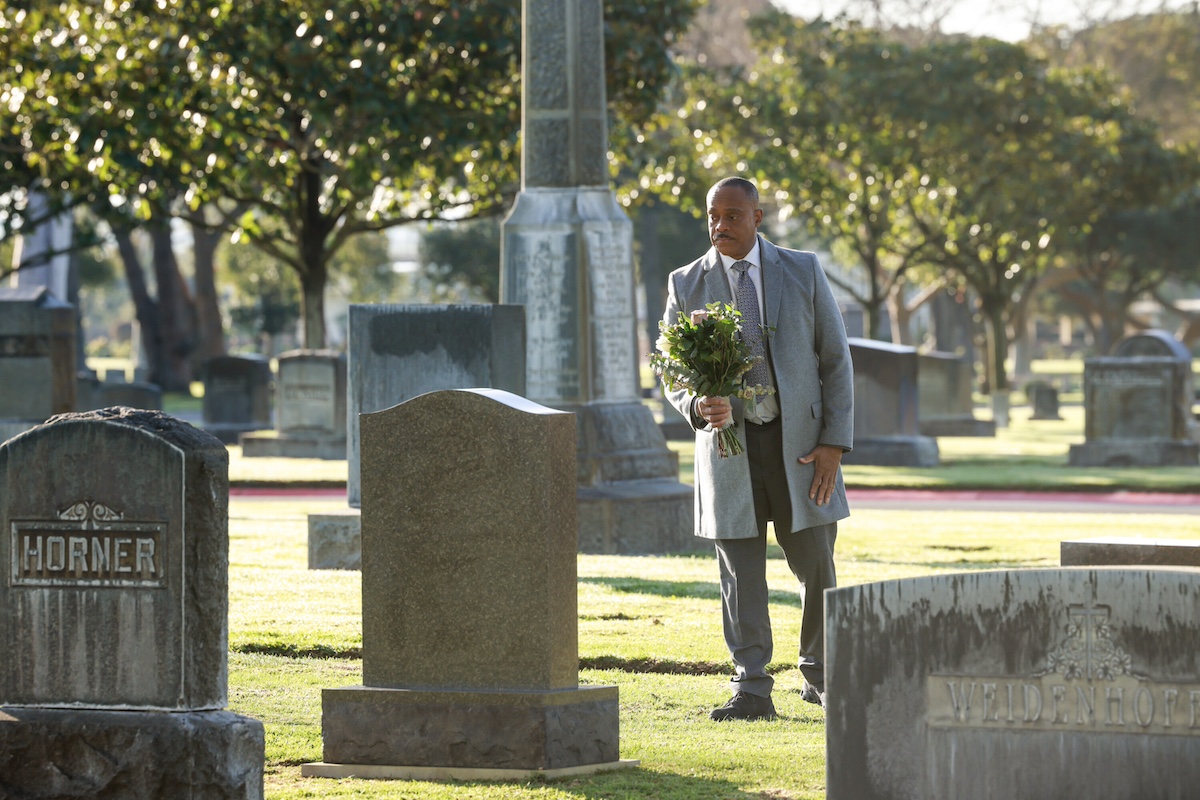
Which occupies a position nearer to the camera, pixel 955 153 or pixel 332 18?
pixel 332 18

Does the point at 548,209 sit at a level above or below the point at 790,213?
below

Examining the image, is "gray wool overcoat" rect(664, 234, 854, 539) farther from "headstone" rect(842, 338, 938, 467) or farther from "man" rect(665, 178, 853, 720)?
"headstone" rect(842, 338, 938, 467)

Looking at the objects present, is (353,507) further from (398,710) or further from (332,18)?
(332,18)

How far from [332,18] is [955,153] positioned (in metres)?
19.1

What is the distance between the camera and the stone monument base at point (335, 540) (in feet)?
41.0

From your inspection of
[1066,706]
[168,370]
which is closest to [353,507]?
[1066,706]

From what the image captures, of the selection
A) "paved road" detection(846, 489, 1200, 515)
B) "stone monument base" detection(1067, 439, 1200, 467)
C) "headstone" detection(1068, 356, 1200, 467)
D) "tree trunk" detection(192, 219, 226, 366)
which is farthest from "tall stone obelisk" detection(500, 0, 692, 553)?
"tree trunk" detection(192, 219, 226, 366)

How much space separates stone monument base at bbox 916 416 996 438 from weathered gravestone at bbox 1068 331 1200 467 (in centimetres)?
715

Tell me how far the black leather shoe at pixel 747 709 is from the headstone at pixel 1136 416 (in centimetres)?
1844

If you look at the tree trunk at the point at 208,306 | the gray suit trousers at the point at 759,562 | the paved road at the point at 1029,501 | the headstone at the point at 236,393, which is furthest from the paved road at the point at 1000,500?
the tree trunk at the point at 208,306

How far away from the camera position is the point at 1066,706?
5.10 m

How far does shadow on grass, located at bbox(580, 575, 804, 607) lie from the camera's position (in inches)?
436

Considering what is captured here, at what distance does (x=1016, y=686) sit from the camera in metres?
5.13

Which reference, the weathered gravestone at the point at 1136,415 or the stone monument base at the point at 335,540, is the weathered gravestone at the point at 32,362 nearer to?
the stone monument base at the point at 335,540
